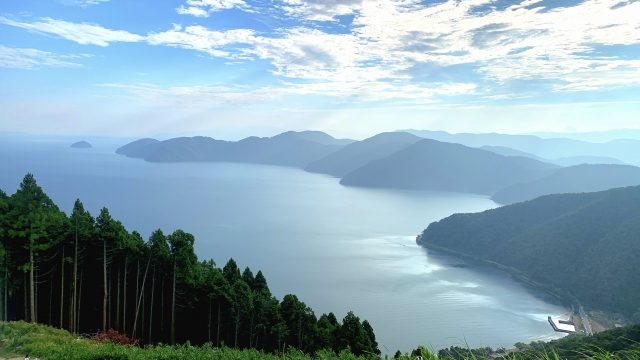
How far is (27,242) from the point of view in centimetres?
1652

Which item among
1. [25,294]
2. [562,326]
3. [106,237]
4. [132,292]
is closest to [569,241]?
[562,326]

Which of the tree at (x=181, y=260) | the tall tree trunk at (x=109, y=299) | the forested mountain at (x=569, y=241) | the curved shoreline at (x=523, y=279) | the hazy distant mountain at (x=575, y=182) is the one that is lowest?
the curved shoreline at (x=523, y=279)

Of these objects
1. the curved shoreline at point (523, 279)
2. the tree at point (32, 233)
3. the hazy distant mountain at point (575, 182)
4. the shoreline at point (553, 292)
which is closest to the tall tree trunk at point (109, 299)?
the tree at point (32, 233)

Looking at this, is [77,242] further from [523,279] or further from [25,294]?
[523,279]

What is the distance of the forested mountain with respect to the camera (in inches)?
2767

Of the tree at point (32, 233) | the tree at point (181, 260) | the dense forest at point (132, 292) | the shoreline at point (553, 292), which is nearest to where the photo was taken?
the tree at point (32, 233)

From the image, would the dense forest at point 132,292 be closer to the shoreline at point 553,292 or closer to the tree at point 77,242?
the tree at point 77,242

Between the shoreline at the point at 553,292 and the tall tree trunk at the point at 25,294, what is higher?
the tall tree trunk at the point at 25,294

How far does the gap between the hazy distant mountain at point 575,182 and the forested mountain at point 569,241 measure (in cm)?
7996

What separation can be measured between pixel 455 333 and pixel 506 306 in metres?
16.7

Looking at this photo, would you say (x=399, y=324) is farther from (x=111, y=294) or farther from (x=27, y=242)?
(x=27, y=242)

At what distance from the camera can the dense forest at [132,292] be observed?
688 inches

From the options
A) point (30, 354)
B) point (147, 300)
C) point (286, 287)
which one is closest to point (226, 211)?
point (286, 287)

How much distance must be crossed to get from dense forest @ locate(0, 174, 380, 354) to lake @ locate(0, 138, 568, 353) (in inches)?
226
